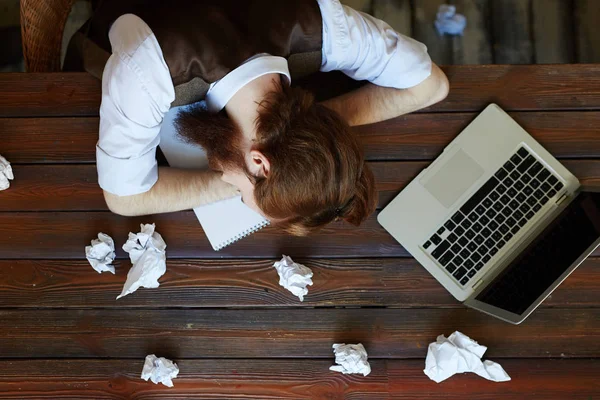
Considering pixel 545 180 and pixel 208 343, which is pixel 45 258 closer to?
pixel 208 343

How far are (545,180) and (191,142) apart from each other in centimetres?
70

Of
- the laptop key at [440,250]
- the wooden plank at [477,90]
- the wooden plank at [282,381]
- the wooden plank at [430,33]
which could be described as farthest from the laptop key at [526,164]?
the wooden plank at [430,33]

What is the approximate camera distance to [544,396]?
1.10m

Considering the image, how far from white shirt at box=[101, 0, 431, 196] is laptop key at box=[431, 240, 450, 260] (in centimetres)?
32

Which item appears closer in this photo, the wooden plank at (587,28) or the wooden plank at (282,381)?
the wooden plank at (282,381)

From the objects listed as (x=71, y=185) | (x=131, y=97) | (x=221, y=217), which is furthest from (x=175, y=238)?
(x=131, y=97)

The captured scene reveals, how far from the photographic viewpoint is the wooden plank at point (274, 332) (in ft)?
3.59

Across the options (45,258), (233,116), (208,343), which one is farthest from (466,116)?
(45,258)

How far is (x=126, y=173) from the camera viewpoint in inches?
38.2

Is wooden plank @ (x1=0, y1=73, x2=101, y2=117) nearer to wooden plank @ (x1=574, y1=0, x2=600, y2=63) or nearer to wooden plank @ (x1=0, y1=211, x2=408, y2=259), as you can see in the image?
wooden plank @ (x1=0, y1=211, x2=408, y2=259)

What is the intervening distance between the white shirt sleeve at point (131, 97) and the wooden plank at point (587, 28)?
1.22 m

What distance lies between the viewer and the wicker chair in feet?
3.67

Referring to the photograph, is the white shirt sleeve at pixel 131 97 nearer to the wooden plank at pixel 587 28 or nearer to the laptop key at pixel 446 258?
the laptop key at pixel 446 258

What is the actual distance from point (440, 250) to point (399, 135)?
25 cm
